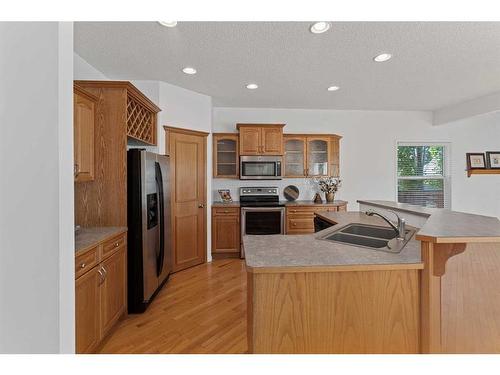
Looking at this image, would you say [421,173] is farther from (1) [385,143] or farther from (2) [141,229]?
(2) [141,229]

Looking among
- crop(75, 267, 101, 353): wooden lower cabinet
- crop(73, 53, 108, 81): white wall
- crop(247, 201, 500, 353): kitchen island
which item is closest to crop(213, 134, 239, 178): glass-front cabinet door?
crop(73, 53, 108, 81): white wall

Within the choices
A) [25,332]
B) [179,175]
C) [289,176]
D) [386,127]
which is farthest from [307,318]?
[386,127]

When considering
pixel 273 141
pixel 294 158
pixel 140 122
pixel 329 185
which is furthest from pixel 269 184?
pixel 140 122

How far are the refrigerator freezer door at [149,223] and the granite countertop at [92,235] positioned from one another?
0.80 ft

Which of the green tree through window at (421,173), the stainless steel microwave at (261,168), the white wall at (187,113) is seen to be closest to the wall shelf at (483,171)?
the green tree through window at (421,173)

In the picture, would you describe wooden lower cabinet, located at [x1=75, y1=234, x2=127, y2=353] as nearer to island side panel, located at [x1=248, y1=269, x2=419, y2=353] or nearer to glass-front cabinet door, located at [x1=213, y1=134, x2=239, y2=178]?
island side panel, located at [x1=248, y1=269, x2=419, y2=353]

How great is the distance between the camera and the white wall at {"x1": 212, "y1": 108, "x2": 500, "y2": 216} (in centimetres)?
477

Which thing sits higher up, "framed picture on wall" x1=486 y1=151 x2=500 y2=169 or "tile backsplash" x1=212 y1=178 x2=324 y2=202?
"framed picture on wall" x1=486 y1=151 x2=500 y2=169

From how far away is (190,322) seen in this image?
2.25 m

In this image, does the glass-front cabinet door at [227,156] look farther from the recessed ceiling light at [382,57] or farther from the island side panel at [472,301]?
the island side panel at [472,301]

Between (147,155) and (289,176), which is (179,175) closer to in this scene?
(147,155)

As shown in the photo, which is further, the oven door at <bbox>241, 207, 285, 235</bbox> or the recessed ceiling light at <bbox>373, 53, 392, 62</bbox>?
the oven door at <bbox>241, 207, 285, 235</bbox>

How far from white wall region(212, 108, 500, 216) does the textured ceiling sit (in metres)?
0.84
